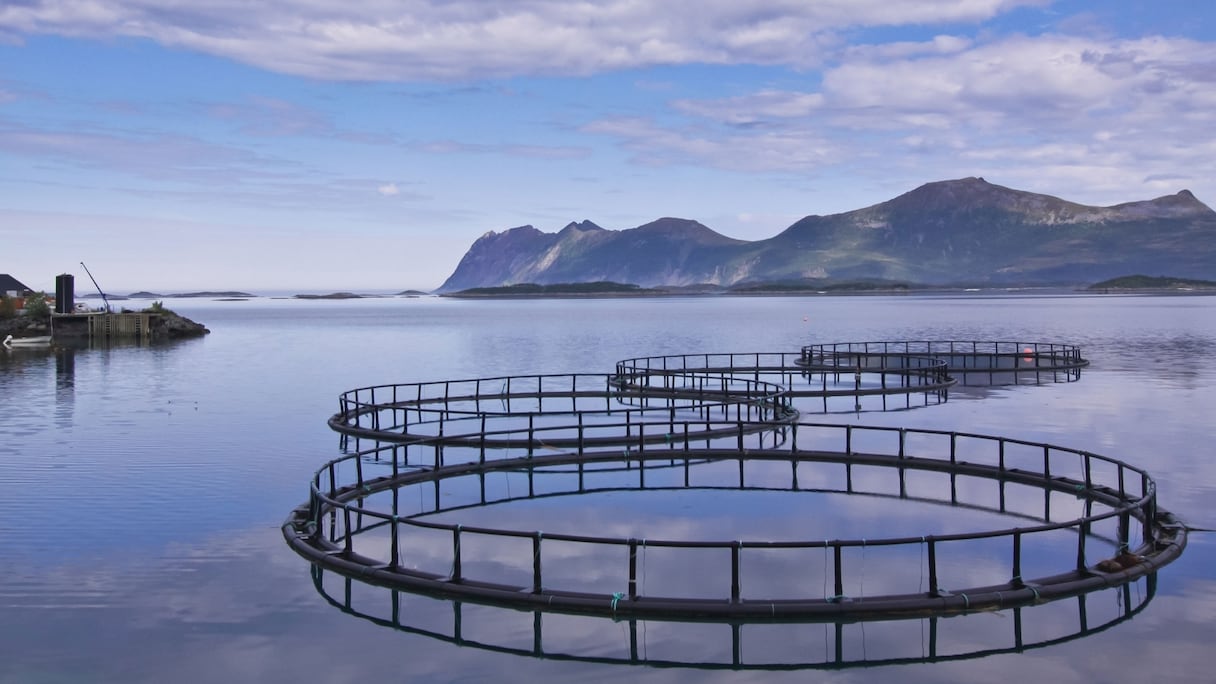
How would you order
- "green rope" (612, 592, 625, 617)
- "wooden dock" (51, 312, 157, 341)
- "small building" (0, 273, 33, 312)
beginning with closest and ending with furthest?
"green rope" (612, 592, 625, 617) < "wooden dock" (51, 312, 157, 341) < "small building" (0, 273, 33, 312)

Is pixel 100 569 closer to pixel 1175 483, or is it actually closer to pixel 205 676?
pixel 205 676

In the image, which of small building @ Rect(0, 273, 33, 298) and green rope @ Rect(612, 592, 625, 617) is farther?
small building @ Rect(0, 273, 33, 298)

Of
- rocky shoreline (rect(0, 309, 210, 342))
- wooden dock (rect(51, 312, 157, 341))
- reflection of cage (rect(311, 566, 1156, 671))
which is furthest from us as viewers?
wooden dock (rect(51, 312, 157, 341))

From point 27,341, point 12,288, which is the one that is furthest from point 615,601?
point 12,288

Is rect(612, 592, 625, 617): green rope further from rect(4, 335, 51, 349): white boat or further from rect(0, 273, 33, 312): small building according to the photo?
rect(0, 273, 33, 312): small building

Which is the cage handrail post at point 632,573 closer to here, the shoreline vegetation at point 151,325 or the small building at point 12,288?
the shoreline vegetation at point 151,325

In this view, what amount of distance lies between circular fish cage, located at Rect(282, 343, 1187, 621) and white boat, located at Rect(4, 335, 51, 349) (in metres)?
96.9

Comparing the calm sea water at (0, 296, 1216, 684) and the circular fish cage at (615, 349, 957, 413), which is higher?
the circular fish cage at (615, 349, 957, 413)

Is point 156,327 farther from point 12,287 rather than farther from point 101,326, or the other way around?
point 12,287

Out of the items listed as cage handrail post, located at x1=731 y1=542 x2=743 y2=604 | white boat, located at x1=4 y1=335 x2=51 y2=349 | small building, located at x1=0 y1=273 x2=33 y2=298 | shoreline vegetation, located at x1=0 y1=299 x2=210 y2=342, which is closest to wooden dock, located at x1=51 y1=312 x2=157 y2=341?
shoreline vegetation, located at x1=0 y1=299 x2=210 y2=342

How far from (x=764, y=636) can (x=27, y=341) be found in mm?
129880

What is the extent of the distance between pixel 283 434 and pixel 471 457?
14.4 metres

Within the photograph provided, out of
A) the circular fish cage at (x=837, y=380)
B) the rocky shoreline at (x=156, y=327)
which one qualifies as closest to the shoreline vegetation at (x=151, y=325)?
the rocky shoreline at (x=156, y=327)

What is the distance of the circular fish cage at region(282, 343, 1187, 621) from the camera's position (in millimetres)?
21438
